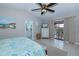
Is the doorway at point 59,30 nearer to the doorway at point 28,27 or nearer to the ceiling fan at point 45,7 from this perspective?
the ceiling fan at point 45,7

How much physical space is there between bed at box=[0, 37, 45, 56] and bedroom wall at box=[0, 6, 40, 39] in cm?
9

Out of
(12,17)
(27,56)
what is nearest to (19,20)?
(12,17)

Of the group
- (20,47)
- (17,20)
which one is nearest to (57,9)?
(17,20)

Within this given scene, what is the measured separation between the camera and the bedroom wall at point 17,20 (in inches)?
65.1

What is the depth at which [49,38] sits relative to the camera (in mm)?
1800

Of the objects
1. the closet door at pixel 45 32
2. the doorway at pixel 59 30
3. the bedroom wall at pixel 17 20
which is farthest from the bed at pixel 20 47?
the doorway at pixel 59 30

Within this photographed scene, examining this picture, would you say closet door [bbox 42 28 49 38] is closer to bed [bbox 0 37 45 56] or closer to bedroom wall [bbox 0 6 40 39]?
bedroom wall [bbox 0 6 40 39]

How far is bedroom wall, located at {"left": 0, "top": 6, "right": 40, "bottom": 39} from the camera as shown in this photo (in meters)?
1.65

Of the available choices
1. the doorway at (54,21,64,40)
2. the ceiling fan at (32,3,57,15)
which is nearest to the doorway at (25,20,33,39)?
the ceiling fan at (32,3,57,15)

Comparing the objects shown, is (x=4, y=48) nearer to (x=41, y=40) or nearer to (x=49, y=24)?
(x=41, y=40)

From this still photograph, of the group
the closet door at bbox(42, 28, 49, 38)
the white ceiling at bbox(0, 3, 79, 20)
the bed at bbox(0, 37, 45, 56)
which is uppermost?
the white ceiling at bbox(0, 3, 79, 20)

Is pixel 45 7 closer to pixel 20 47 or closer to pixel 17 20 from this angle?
pixel 17 20

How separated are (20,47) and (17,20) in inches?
17.9

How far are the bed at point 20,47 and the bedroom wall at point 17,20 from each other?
86mm
